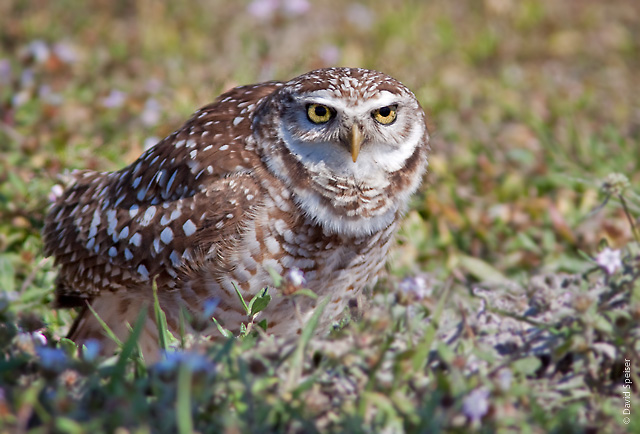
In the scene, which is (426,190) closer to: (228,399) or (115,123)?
(115,123)

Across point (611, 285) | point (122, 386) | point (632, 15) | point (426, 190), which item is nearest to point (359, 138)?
point (611, 285)

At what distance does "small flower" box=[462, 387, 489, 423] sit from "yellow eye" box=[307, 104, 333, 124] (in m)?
1.48

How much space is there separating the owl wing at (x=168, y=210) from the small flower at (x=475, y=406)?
1425 mm

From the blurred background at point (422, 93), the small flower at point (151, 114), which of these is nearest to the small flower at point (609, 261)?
the blurred background at point (422, 93)

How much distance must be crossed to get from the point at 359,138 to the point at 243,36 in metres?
4.25

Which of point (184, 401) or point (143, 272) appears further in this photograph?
point (143, 272)

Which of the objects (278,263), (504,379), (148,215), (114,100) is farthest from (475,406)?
(114,100)

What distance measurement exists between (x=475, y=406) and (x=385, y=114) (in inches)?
60.1

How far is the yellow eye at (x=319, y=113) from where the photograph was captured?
3.33m

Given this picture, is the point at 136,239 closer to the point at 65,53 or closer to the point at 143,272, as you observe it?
the point at 143,272

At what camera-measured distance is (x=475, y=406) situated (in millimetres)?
2283

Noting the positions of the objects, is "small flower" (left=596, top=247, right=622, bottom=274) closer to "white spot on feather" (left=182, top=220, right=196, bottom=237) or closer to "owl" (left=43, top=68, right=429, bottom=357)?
"owl" (left=43, top=68, right=429, bottom=357)

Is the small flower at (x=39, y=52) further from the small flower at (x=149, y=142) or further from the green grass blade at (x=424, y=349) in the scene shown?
the green grass blade at (x=424, y=349)
